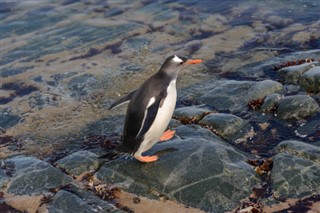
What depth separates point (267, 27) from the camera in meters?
14.9

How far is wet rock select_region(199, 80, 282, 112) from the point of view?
9.67m

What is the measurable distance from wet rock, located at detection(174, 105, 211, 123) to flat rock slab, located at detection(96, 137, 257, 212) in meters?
1.39

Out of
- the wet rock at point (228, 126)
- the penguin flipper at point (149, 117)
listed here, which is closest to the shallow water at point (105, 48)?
the wet rock at point (228, 126)

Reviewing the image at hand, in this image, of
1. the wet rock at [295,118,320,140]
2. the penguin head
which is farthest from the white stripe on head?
the wet rock at [295,118,320,140]

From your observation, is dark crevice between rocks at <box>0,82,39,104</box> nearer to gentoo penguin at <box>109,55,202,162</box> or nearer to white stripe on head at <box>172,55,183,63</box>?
gentoo penguin at <box>109,55,202,162</box>

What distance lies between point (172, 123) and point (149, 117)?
207 cm

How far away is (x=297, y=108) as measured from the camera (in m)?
8.87

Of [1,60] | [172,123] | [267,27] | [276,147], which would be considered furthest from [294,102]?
[1,60]

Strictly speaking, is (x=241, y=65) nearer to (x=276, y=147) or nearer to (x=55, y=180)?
(x=276, y=147)

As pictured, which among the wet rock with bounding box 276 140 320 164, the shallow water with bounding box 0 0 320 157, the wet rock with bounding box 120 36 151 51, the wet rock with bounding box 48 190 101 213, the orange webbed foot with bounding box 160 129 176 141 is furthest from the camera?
the wet rock with bounding box 120 36 151 51

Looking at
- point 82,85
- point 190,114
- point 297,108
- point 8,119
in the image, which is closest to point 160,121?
point 190,114

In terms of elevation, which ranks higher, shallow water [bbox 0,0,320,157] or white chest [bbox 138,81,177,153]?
white chest [bbox 138,81,177,153]

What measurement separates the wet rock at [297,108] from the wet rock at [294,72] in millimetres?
1295

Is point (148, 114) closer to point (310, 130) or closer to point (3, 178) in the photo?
point (3, 178)
